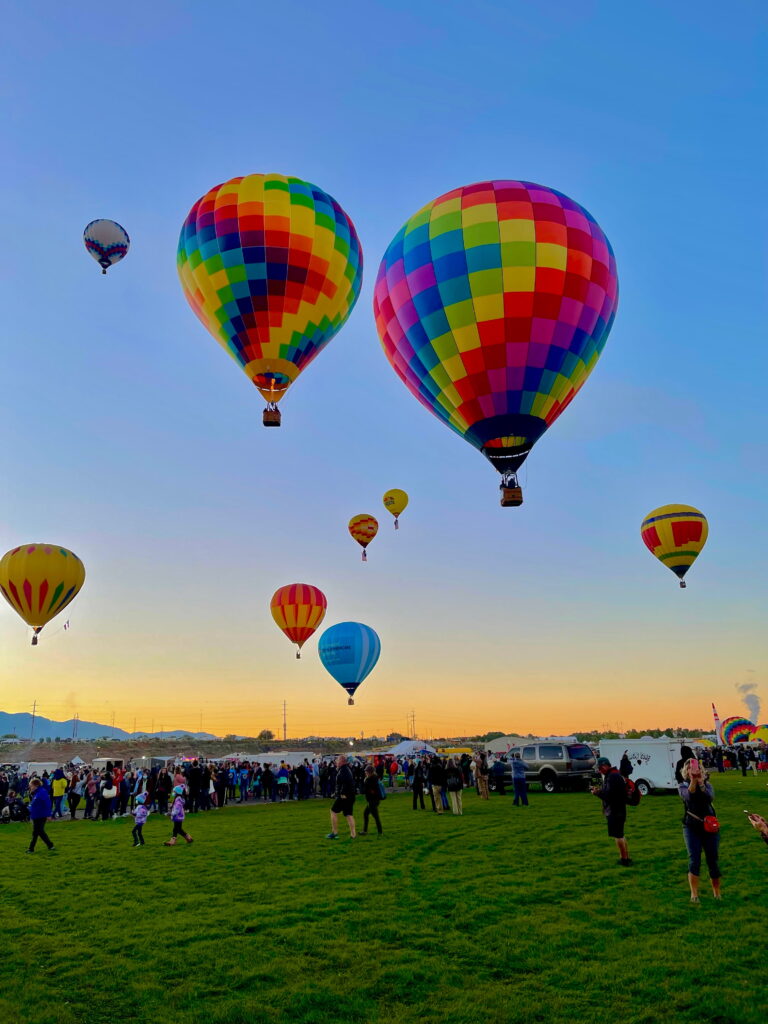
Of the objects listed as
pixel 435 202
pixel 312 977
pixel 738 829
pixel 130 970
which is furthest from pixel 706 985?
pixel 435 202

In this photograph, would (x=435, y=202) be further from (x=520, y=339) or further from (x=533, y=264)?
(x=520, y=339)

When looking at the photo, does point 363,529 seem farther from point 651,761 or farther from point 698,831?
point 698,831

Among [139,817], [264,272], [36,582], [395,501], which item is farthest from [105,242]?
[139,817]

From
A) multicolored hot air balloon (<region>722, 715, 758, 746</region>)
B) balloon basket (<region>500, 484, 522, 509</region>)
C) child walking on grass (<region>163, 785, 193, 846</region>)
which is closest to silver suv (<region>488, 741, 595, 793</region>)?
balloon basket (<region>500, 484, 522, 509</region>)

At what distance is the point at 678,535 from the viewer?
121ft

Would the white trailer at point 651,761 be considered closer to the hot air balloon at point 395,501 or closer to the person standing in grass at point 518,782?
the person standing in grass at point 518,782

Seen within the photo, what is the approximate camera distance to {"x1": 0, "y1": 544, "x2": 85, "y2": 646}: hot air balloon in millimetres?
32656

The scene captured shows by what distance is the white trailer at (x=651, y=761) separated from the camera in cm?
2259

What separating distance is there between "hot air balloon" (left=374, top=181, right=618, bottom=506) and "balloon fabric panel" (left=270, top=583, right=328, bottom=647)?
24738 millimetres


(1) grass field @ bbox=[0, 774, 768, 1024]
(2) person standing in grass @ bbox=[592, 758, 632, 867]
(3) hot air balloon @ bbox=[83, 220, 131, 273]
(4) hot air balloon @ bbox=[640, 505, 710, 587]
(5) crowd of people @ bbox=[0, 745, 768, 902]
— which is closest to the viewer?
(1) grass field @ bbox=[0, 774, 768, 1024]

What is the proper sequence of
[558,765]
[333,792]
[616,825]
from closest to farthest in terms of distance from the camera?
[616,825] → [558,765] → [333,792]

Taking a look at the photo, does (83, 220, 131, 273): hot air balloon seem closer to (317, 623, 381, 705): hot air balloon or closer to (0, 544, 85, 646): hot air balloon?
(0, 544, 85, 646): hot air balloon

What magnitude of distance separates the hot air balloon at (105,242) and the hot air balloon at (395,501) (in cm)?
1986

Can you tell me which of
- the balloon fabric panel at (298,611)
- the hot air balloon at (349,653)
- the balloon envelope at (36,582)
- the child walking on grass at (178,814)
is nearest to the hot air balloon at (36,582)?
the balloon envelope at (36,582)
